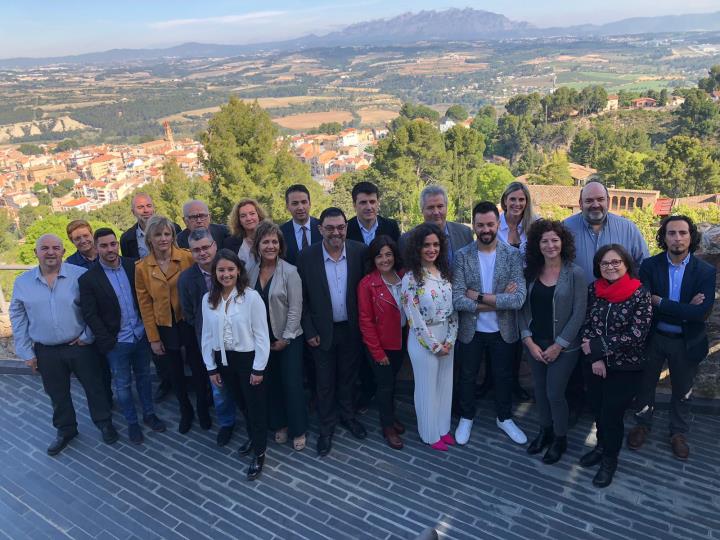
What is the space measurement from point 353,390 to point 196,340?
3.95ft

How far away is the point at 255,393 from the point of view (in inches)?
132

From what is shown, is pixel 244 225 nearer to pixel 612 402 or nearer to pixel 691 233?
pixel 612 402

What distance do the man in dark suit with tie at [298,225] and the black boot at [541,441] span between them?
2.15 metres

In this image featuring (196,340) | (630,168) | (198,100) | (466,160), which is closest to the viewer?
(196,340)

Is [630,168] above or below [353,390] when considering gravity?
below

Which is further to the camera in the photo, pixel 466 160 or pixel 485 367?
pixel 466 160

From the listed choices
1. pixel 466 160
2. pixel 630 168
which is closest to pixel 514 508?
pixel 466 160

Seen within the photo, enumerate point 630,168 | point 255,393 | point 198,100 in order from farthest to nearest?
point 198,100, point 630,168, point 255,393

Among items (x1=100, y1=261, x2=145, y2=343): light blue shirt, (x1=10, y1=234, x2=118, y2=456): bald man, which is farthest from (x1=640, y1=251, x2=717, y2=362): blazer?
(x1=10, y1=234, x2=118, y2=456): bald man

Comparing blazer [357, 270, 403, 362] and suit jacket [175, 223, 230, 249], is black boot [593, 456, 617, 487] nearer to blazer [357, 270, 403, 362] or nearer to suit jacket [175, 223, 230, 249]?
blazer [357, 270, 403, 362]

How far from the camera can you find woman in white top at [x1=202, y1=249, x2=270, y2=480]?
317 centimetres

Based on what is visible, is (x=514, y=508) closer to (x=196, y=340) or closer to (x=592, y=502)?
(x=592, y=502)

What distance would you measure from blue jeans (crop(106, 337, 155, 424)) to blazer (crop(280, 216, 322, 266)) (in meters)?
1.24

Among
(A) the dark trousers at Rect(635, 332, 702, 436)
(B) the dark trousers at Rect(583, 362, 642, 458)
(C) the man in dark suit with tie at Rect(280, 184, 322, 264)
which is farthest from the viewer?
(C) the man in dark suit with tie at Rect(280, 184, 322, 264)
